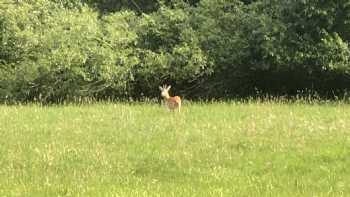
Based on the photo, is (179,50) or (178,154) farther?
(179,50)

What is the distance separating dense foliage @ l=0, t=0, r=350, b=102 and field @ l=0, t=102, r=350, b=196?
567 cm

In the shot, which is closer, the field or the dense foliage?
the field

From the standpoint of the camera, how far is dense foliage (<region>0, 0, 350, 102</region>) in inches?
920

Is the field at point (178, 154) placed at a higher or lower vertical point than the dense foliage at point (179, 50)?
lower

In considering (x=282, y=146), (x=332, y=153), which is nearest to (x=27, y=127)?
(x=282, y=146)

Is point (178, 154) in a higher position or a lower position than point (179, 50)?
lower

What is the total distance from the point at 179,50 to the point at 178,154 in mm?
12448

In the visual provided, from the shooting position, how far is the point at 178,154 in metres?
12.3

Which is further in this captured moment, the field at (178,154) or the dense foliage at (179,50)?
the dense foliage at (179,50)

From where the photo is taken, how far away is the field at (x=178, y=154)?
10.1m

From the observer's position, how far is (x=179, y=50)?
24.5 meters

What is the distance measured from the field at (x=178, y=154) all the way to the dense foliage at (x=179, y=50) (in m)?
5.67

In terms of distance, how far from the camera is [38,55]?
24375mm

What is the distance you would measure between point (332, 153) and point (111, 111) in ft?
27.4
